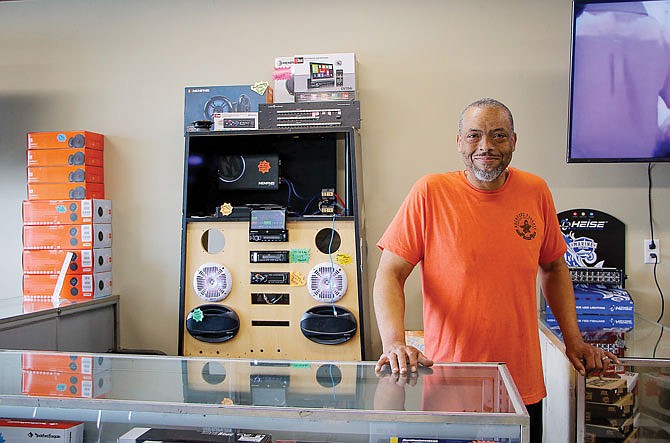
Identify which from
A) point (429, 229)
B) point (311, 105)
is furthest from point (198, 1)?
point (429, 229)

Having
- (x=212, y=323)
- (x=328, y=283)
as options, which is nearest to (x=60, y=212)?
(x=212, y=323)

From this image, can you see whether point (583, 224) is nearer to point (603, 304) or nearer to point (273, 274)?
point (603, 304)

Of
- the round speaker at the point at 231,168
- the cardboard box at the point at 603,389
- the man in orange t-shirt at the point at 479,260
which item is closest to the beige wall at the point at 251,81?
the round speaker at the point at 231,168

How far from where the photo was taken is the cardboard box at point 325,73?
3283 mm

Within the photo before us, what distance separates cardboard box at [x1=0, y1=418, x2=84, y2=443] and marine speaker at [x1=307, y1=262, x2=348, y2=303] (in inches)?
72.6

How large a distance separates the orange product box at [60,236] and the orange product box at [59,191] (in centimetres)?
17

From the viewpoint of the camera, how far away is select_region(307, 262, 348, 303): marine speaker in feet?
10.5

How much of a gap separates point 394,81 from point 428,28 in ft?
1.12

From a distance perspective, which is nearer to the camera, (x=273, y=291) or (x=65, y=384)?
(x=65, y=384)

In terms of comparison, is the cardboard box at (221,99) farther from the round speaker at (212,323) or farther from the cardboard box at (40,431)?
the cardboard box at (40,431)

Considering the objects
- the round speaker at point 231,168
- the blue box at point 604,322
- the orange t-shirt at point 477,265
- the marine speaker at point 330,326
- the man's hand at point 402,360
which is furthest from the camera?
the round speaker at point 231,168

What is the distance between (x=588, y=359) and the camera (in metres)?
1.95

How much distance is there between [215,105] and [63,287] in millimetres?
1293

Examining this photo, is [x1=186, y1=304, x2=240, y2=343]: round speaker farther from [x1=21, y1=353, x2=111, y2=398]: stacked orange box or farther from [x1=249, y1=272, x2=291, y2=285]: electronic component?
[x1=21, y1=353, x2=111, y2=398]: stacked orange box
